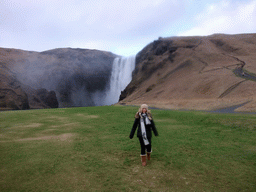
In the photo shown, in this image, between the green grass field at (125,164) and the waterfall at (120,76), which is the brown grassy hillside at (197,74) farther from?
the green grass field at (125,164)

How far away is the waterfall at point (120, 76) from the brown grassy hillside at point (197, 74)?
6467 mm

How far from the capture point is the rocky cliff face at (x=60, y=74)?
7331 cm

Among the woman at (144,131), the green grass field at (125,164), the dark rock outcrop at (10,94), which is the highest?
the dark rock outcrop at (10,94)

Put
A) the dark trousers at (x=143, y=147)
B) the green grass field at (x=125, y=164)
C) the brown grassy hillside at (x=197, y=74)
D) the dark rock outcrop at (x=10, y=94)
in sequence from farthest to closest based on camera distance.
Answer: the dark rock outcrop at (x=10, y=94) → the brown grassy hillside at (x=197, y=74) → the dark trousers at (x=143, y=147) → the green grass field at (x=125, y=164)

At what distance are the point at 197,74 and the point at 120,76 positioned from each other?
41997 mm

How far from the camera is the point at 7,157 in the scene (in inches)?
266

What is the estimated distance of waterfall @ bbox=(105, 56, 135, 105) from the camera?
8200cm

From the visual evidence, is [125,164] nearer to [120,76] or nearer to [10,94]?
[10,94]

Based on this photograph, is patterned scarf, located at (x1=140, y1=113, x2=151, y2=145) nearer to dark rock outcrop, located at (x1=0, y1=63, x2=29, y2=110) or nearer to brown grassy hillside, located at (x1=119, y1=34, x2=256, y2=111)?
brown grassy hillside, located at (x1=119, y1=34, x2=256, y2=111)

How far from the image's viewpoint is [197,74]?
46.8 metres

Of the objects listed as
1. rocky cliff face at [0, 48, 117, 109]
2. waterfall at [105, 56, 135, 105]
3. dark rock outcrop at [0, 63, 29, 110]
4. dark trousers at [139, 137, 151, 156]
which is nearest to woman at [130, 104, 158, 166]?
dark trousers at [139, 137, 151, 156]

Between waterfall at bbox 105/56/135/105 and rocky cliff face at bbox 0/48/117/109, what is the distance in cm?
1167

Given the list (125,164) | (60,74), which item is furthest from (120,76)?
(125,164)

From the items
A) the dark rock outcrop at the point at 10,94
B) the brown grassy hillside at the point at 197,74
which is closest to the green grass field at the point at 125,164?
the brown grassy hillside at the point at 197,74
